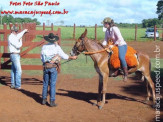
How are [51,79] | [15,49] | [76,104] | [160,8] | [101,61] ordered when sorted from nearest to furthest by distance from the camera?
[51,79] < [101,61] < [76,104] < [15,49] < [160,8]

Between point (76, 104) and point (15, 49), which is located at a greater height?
point (15, 49)

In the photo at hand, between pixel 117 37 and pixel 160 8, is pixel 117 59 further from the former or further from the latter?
pixel 160 8

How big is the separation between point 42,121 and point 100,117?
1.37m

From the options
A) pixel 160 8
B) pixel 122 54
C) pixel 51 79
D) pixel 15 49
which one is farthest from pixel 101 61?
pixel 160 8

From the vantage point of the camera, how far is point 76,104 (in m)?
8.70

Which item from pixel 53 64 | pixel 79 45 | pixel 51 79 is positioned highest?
pixel 79 45

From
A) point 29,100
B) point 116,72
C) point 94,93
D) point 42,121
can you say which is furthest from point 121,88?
point 42,121

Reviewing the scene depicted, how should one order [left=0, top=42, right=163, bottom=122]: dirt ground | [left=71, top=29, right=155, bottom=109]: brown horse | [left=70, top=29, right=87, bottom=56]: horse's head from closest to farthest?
[left=0, top=42, right=163, bottom=122]: dirt ground < [left=71, top=29, right=155, bottom=109]: brown horse < [left=70, top=29, right=87, bottom=56]: horse's head

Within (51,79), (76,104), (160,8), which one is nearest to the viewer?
(51,79)

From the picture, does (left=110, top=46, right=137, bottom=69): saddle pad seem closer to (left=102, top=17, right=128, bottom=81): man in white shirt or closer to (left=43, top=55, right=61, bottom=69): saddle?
(left=102, top=17, right=128, bottom=81): man in white shirt

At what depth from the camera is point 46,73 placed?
842cm

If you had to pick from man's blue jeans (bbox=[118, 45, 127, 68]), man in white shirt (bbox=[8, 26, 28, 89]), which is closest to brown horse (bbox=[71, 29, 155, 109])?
man's blue jeans (bbox=[118, 45, 127, 68])

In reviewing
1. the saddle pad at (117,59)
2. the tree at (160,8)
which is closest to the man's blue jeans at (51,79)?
the saddle pad at (117,59)

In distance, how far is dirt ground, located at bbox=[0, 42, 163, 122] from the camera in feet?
24.3
